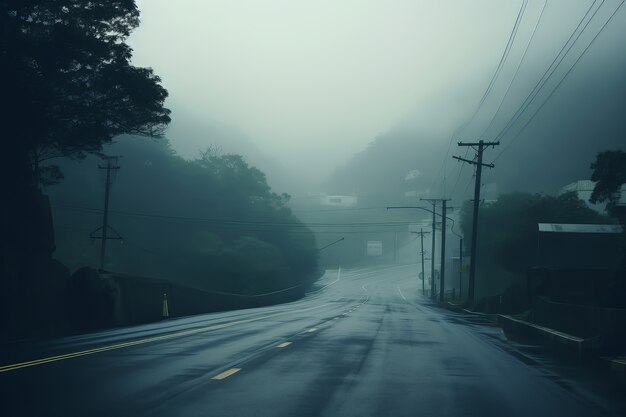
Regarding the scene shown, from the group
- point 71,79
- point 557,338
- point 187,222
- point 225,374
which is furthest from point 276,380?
point 187,222

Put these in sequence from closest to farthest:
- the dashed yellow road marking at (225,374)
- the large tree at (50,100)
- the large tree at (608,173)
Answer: the dashed yellow road marking at (225,374) < the large tree at (50,100) < the large tree at (608,173)

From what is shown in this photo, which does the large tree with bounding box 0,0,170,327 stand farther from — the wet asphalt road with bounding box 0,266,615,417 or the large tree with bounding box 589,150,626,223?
the large tree with bounding box 589,150,626,223

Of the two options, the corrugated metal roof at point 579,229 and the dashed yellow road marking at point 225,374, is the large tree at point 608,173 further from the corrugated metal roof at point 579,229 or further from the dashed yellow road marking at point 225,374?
the dashed yellow road marking at point 225,374

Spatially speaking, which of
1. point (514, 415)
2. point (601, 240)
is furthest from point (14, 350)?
point (601, 240)

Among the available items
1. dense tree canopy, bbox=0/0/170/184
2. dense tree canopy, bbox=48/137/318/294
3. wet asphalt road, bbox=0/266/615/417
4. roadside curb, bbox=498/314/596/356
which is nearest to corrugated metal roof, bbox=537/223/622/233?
roadside curb, bbox=498/314/596/356

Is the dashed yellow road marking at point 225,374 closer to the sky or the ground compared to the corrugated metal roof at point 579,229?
closer to the ground

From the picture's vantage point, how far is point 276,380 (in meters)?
11.3

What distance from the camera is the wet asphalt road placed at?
8953mm

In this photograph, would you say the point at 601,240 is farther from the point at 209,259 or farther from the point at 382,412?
the point at 209,259

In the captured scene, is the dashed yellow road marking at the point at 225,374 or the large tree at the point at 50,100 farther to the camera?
the large tree at the point at 50,100

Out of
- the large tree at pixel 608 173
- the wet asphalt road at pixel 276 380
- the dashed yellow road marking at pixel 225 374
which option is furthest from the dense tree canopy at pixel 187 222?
the dashed yellow road marking at pixel 225 374

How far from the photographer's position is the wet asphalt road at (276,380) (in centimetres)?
895

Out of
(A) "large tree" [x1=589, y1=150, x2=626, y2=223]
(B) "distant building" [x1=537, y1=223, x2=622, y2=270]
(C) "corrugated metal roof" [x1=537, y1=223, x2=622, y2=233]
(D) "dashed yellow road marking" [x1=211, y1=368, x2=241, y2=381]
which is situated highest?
(A) "large tree" [x1=589, y1=150, x2=626, y2=223]

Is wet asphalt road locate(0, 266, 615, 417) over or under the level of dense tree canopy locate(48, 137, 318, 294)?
under
